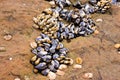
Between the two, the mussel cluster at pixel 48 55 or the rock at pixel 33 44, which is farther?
the rock at pixel 33 44

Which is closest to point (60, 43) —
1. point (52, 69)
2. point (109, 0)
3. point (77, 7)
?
point (52, 69)

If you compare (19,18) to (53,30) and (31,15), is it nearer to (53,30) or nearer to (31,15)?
(31,15)

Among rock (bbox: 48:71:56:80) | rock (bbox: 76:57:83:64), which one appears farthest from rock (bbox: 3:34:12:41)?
rock (bbox: 76:57:83:64)

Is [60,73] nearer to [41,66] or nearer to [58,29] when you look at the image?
[41,66]

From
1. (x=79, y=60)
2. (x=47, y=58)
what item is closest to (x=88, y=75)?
(x=79, y=60)

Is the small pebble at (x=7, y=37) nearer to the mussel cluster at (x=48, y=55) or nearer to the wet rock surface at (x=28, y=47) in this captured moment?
the wet rock surface at (x=28, y=47)

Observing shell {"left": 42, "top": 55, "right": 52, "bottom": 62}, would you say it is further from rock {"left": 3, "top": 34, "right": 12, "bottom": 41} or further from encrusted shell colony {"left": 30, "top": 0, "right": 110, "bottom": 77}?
rock {"left": 3, "top": 34, "right": 12, "bottom": 41}

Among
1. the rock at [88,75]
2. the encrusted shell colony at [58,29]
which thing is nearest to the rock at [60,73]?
the encrusted shell colony at [58,29]
